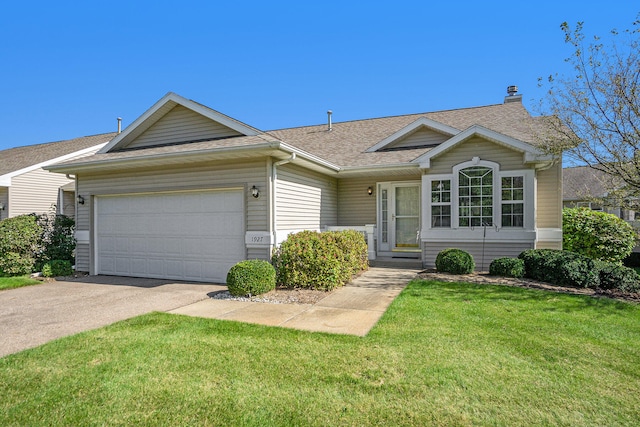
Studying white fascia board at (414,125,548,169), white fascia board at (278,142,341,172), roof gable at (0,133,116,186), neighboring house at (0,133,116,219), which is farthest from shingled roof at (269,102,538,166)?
neighboring house at (0,133,116,219)

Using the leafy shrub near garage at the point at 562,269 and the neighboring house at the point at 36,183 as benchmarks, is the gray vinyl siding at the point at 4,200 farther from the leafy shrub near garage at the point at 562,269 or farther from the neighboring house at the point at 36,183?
Result: the leafy shrub near garage at the point at 562,269

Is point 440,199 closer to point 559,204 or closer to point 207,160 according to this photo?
point 559,204

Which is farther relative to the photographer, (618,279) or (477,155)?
(477,155)

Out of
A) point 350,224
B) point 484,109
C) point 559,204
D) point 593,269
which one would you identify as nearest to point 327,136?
point 350,224

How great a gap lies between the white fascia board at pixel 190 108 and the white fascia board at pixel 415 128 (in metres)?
4.60

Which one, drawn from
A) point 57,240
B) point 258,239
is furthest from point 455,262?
point 57,240

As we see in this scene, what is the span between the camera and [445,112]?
1406cm

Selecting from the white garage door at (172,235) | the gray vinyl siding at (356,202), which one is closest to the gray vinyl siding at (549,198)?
the gray vinyl siding at (356,202)

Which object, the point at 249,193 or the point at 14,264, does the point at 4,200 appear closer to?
the point at 14,264

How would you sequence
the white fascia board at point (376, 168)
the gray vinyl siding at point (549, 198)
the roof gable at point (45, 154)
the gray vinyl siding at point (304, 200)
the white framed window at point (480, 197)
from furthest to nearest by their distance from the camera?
the roof gable at point (45, 154), the white fascia board at point (376, 168), the gray vinyl siding at point (549, 198), the white framed window at point (480, 197), the gray vinyl siding at point (304, 200)

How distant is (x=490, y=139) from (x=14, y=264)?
1318cm

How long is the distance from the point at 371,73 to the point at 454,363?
1262 centimetres

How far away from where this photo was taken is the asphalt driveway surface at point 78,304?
16.5ft

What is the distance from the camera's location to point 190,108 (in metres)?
9.55
